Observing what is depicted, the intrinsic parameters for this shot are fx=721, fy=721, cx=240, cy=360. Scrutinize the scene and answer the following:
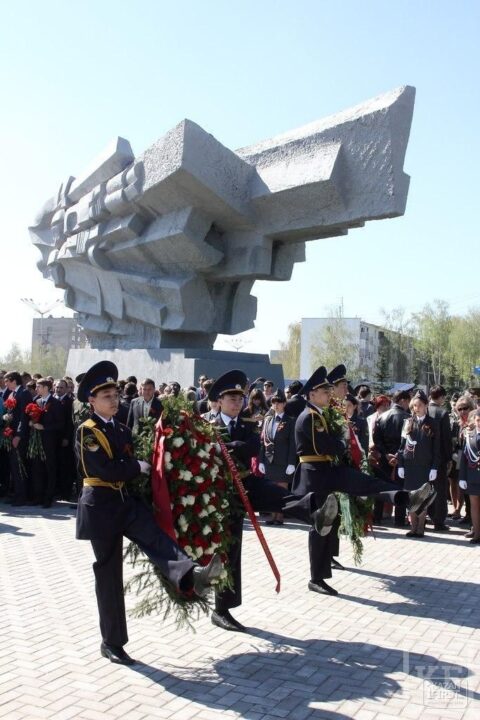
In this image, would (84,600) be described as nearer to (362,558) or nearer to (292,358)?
(362,558)

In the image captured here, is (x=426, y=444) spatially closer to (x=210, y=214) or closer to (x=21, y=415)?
(x=21, y=415)

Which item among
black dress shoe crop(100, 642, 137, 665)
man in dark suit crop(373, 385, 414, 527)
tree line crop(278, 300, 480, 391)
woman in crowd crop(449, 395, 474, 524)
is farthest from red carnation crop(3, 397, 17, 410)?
tree line crop(278, 300, 480, 391)

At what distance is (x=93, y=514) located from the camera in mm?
4508

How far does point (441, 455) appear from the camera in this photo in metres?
9.01

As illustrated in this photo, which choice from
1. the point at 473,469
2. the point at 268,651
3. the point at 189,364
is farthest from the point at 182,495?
the point at 189,364

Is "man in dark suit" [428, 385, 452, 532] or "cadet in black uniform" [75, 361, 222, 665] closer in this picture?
"cadet in black uniform" [75, 361, 222, 665]

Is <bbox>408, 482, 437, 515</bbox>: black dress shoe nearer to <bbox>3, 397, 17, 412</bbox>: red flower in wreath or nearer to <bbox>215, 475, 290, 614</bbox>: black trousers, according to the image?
<bbox>215, 475, 290, 614</bbox>: black trousers

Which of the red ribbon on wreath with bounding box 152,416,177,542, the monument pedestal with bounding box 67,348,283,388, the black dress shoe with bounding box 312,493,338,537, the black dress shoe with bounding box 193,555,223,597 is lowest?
the black dress shoe with bounding box 193,555,223,597

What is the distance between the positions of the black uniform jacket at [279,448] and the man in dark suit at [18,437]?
12.2 feet

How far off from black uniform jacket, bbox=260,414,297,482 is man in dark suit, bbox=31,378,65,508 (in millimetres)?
3195

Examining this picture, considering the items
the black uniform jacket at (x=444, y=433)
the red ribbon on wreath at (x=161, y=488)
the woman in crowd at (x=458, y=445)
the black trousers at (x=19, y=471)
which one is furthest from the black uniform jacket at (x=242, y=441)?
the black trousers at (x=19, y=471)

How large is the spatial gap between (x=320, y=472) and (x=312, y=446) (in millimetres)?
235

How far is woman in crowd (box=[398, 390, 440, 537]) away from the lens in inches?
351

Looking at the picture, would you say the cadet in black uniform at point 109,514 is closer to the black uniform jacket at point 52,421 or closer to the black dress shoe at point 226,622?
the black dress shoe at point 226,622
